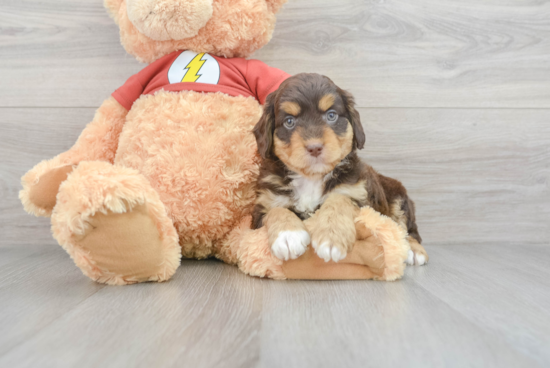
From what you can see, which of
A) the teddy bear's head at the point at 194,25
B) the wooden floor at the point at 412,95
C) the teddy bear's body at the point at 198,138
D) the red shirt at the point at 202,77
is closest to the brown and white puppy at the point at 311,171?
the teddy bear's body at the point at 198,138

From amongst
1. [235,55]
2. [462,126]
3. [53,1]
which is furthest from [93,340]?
[462,126]

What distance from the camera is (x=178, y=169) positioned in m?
1.70

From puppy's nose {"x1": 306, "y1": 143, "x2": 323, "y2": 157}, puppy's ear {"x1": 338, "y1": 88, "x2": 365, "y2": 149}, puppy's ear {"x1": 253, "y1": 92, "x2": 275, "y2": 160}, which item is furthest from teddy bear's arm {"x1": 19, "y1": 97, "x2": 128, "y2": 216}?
puppy's ear {"x1": 338, "y1": 88, "x2": 365, "y2": 149}

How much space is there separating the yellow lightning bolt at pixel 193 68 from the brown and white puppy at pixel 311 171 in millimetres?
376

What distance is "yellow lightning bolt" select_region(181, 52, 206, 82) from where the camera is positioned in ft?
6.07

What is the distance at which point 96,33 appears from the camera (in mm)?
2342

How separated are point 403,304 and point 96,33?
2123mm

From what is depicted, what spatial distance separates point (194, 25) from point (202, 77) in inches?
8.5

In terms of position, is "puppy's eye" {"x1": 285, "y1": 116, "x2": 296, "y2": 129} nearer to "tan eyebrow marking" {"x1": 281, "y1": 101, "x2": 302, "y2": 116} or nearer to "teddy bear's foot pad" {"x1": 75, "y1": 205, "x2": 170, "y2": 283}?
"tan eyebrow marking" {"x1": 281, "y1": 101, "x2": 302, "y2": 116}

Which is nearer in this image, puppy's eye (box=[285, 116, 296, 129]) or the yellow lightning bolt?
puppy's eye (box=[285, 116, 296, 129])

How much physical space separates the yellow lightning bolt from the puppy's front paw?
2.73 ft

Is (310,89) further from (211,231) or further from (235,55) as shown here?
(211,231)

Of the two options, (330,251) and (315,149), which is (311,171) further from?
(330,251)

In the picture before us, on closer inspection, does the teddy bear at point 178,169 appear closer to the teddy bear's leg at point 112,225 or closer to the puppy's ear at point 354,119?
the teddy bear's leg at point 112,225
